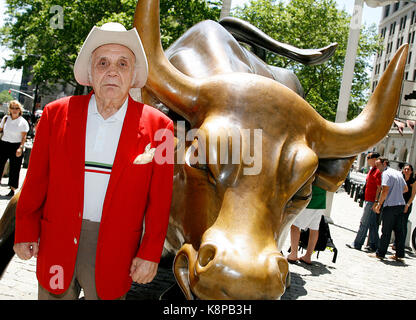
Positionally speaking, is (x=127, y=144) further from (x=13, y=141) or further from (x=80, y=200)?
(x=13, y=141)

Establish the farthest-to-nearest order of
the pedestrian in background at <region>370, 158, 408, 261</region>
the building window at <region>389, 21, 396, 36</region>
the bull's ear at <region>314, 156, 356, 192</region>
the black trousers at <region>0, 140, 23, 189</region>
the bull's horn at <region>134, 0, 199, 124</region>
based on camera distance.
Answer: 1. the building window at <region>389, 21, 396, 36</region>
2. the pedestrian in background at <region>370, 158, 408, 261</region>
3. the black trousers at <region>0, 140, 23, 189</region>
4. the bull's ear at <region>314, 156, 356, 192</region>
5. the bull's horn at <region>134, 0, 199, 124</region>

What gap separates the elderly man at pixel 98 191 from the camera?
2.15 m

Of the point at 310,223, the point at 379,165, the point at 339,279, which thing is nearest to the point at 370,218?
the point at 379,165

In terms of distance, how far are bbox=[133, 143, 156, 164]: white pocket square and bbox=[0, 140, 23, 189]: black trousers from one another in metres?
7.00

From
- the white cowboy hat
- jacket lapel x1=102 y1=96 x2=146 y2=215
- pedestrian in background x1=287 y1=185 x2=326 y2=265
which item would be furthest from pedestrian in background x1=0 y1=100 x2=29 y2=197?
jacket lapel x1=102 y1=96 x2=146 y2=215

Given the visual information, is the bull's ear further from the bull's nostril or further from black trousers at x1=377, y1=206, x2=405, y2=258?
black trousers at x1=377, y1=206, x2=405, y2=258

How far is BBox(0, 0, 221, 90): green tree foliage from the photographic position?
1688 cm

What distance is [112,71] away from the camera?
2.27 metres

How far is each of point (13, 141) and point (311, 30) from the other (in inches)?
855

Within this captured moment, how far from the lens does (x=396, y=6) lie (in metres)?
69.1

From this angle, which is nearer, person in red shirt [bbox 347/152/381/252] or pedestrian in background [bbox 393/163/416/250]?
person in red shirt [bbox 347/152/381/252]
